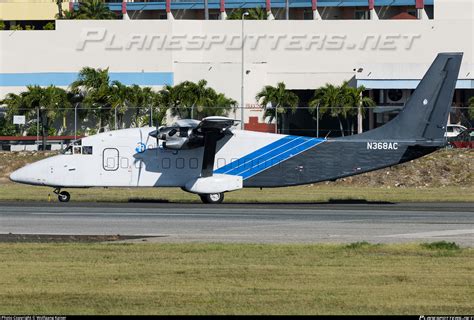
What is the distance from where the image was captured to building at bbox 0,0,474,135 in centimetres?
8119

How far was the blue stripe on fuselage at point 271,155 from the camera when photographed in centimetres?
3816

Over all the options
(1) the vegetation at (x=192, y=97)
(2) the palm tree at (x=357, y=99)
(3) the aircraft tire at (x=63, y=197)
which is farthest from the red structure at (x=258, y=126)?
(3) the aircraft tire at (x=63, y=197)

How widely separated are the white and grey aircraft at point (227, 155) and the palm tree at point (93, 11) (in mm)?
63083

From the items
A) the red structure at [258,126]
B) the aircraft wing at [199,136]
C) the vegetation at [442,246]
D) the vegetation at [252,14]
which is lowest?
the vegetation at [442,246]

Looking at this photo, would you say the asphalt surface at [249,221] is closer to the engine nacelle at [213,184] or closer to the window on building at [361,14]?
the engine nacelle at [213,184]

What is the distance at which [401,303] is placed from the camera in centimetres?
1498

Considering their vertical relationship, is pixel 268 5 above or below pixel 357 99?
above

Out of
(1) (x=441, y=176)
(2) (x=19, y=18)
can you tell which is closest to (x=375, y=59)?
(1) (x=441, y=176)

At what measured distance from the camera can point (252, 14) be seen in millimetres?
97188

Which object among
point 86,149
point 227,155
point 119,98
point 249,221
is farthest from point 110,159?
point 119,98

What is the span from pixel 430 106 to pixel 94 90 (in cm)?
4452

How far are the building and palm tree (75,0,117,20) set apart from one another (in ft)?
52.5

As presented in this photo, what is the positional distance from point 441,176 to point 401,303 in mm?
36431

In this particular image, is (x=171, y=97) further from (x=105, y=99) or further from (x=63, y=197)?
(x=63, y=197)
